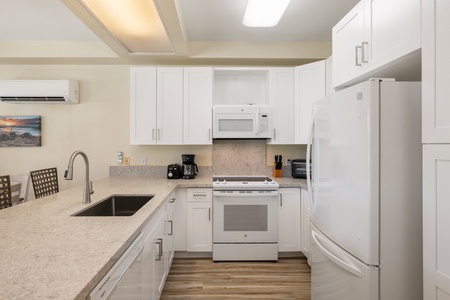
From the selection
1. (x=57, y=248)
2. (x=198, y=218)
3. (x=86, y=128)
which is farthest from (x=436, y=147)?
(x=86, y=128)

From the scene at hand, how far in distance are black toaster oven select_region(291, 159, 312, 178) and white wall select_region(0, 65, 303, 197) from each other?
1122 mm

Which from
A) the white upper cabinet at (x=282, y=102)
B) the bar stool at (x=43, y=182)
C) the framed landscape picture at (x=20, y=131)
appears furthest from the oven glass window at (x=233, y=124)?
the framed landscape picture at (x=20, y=131)

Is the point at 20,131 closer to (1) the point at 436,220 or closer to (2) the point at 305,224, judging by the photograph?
(2) the point at 305,224

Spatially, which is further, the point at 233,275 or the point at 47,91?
the point at 47,91

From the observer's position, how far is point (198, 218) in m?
2.80

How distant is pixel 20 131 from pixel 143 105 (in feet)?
5.77

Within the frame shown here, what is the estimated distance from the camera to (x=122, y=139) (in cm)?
339

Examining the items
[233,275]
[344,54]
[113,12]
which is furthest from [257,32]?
[233,275]

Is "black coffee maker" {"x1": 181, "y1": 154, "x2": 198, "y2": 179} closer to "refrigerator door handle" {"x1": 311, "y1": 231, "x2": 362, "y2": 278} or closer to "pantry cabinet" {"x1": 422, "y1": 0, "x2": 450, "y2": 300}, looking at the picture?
"refrigerator door handle" {"x1": 311, "y1": 231, "x2": 362, "y2": 278}

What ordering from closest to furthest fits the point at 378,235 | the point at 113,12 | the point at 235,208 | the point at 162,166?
1. the point at 378,235
2. the point at 113,12
3. the point at 235,208
4. the point at 162,166

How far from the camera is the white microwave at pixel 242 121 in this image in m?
3.02

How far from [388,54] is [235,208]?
77.0 inches

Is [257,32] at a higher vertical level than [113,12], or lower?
higher

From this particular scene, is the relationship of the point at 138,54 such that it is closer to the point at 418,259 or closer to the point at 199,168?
the point at 199,168
